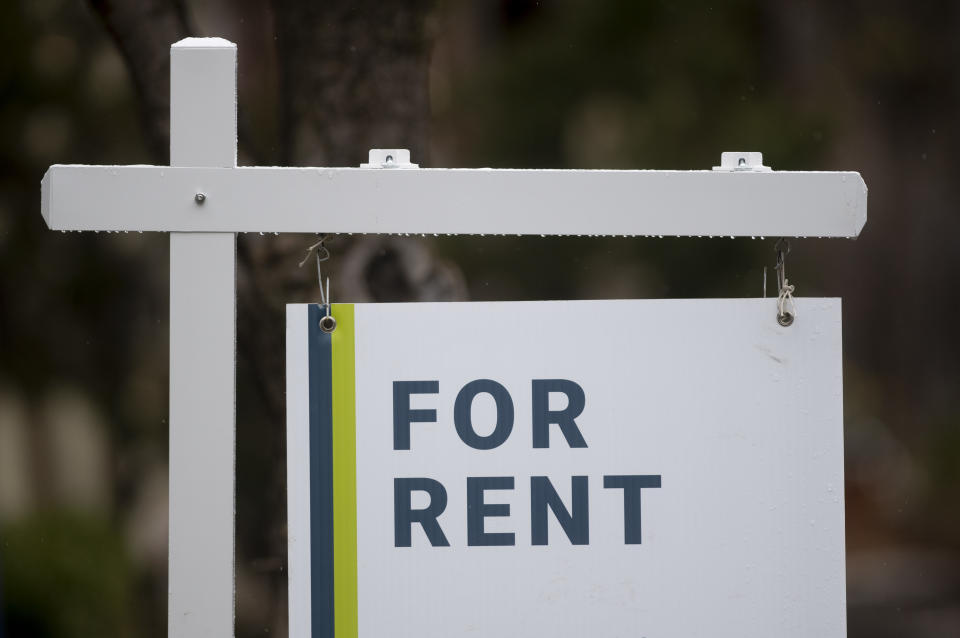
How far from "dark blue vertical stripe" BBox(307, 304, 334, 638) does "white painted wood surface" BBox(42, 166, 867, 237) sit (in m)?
0.11

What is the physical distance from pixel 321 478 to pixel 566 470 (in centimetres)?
24

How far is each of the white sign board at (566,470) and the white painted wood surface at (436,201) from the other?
0.27ft

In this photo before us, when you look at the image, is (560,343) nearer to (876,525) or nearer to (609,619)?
(609,619)

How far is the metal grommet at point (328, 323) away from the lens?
0.98 m

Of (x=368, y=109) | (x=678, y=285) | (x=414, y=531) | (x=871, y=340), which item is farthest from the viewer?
(x=871, y=340)

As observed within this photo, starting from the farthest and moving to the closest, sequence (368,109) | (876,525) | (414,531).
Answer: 1. (876,525)
2. (368,109)
3. (414,531)


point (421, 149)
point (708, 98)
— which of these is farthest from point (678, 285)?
point (421, 149)

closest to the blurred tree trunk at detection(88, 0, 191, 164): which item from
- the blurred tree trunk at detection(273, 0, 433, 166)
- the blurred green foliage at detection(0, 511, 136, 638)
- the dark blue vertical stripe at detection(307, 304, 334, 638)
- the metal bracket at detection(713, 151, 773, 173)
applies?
the blurred tree trunk at detection(273, 0, 433, 166)

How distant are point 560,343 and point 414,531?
233mm

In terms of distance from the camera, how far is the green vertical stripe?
0.98 meters

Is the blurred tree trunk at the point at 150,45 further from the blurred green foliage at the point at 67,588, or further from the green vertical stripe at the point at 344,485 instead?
the blurred green foliage at the point at 67,588

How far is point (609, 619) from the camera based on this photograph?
990mm

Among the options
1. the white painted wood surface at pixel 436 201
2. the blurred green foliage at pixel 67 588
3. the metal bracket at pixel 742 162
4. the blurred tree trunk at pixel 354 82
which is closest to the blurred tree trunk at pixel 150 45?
Answer: the blurred tree trunk at pixel 354 82

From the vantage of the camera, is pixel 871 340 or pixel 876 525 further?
pixel 871 340
